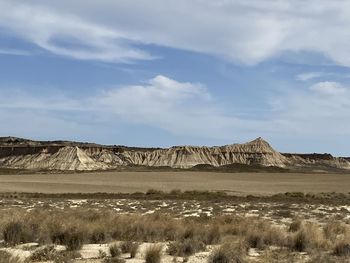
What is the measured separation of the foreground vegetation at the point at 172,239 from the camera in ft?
40.4

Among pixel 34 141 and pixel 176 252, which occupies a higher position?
pixel 34 141

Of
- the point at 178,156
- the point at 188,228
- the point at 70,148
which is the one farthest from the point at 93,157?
the point at 188,228

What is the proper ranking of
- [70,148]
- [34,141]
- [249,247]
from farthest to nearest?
[34,141]
[70,148]
[249,247]

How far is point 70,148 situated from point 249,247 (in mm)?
150416

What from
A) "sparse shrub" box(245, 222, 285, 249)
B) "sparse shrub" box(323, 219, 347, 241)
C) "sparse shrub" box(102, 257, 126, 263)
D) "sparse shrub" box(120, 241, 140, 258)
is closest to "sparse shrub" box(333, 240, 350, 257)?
"sparse shrub" box(245, 222, 285, 249)

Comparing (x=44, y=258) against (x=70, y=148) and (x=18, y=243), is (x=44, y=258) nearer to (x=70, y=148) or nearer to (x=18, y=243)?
(x=18, y=243)

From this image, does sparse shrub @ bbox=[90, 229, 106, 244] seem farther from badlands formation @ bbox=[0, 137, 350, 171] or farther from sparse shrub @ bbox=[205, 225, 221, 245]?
badlands formation @ bbox=[0, 137, 350, 171]

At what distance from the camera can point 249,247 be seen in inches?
564

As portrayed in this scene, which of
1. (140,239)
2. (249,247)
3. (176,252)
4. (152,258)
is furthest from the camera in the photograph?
(140,239)

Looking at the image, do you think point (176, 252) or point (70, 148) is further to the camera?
point (70, 148)

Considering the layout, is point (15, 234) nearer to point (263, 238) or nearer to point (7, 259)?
point (7, 259)

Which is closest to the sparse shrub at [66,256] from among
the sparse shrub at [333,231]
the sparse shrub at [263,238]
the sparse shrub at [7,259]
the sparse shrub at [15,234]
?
the sparse shrub at [7,259]

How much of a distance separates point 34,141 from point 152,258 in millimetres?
188451

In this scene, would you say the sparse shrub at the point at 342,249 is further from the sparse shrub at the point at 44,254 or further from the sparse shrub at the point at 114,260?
the sparse shrub at the point at 44,254
